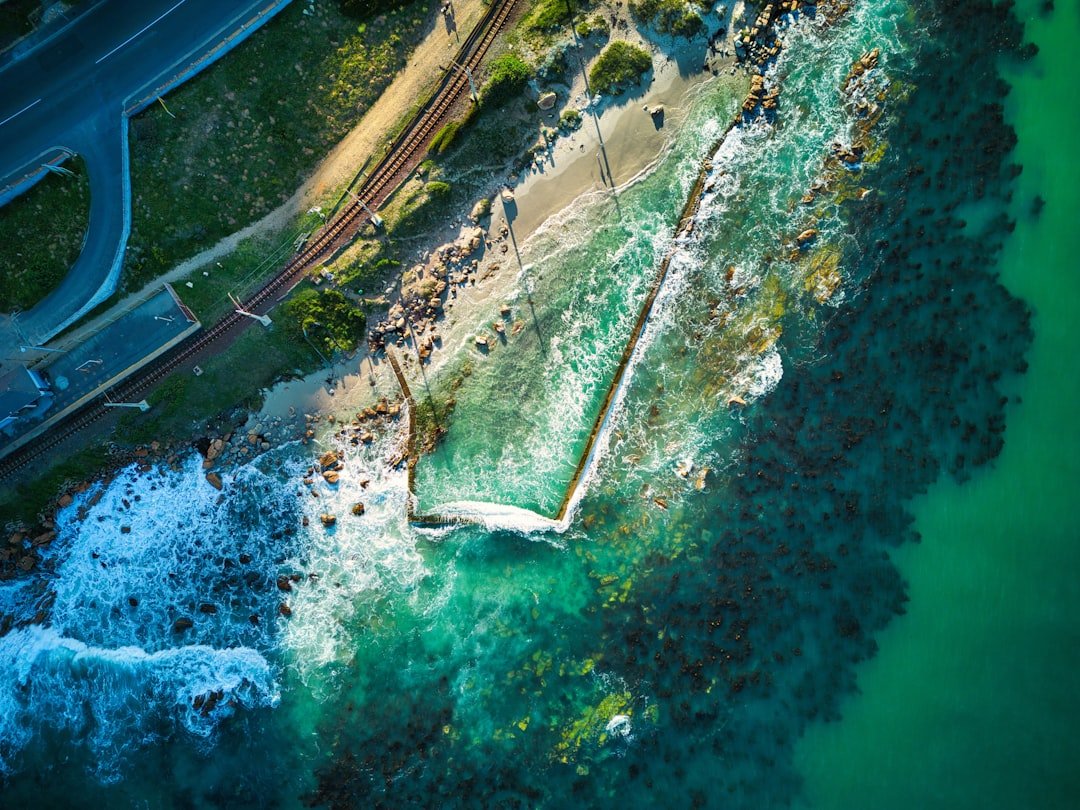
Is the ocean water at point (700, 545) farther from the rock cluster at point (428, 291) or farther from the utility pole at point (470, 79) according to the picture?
the utility pole at point (470, 79)

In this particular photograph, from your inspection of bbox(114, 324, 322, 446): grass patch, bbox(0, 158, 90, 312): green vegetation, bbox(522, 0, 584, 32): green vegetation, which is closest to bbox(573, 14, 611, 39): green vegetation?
bbox(522, 0, 584, 32): green vegetation

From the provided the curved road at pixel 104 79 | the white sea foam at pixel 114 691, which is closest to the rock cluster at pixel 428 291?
the curved road at pixel 104 79

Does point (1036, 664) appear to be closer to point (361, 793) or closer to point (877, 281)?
point (877, 281)

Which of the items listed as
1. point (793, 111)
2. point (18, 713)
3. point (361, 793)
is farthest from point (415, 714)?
point (793, 111)

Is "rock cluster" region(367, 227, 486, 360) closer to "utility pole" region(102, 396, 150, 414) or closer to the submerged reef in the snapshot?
"utility pole" region(102, 396, 150, 414)

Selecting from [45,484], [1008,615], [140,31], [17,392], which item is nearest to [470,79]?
[140,31]
